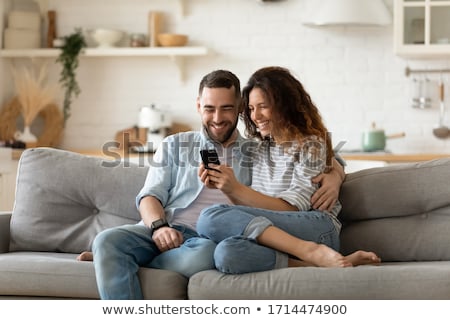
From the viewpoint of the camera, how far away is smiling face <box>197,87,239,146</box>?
318 cm

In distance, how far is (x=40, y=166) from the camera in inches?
138

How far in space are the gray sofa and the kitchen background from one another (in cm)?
241

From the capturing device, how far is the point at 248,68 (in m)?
5.77

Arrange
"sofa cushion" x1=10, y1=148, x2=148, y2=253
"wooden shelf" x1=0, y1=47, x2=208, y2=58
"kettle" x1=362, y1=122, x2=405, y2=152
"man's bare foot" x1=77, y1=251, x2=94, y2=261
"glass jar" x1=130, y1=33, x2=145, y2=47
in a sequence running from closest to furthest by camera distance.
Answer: "man's bare foot" x1=77, y1=251, x2=94, y2=261 → "sofa cushion" x1=10, y1=148, x2=148, y2=253 → "kettle" x1=362, y1=122, x2=405, y2=152 → "wooden shelf" x1=0, y1=47, x2=208, y2=58 → "glass jar" x1=130, y1=33, x2=145, y2=47

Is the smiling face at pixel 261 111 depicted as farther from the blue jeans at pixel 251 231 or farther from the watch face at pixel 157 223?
the watch face at pixel 157 223

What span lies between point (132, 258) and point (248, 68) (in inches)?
123

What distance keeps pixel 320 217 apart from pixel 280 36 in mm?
2954

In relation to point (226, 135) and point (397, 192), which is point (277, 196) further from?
point (397, 192)

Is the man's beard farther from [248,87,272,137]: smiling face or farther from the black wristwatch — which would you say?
the black wristwatch

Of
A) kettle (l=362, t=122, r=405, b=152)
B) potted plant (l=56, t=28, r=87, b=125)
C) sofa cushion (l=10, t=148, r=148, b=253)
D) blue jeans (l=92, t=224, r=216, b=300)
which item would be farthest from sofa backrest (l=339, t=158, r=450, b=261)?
potted plant (l=56, t=28, r=87, b=125)

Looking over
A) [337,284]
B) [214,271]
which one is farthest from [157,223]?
[337,284]

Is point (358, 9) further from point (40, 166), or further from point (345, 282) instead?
point (345, 282)

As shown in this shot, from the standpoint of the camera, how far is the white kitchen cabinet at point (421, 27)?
17.4 feet
